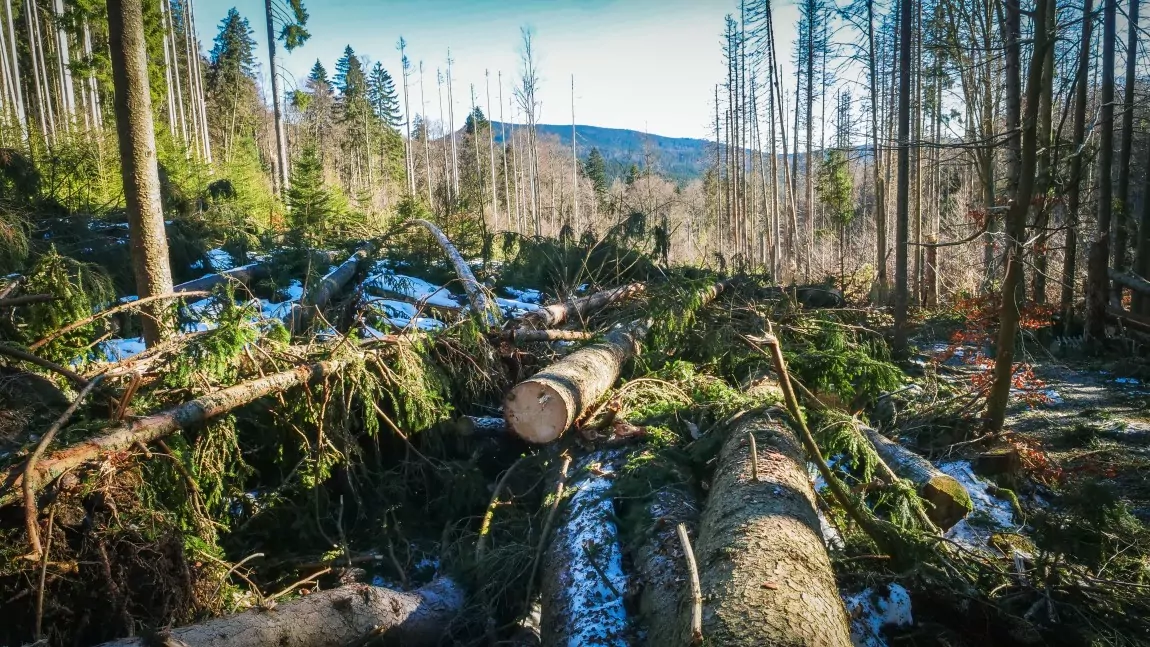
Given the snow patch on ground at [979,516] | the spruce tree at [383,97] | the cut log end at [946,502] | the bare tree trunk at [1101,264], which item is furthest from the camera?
the spruce tree at [383,97]

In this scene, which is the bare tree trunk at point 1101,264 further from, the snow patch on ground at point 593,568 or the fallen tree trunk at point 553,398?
the snow patch on ground at point 593,568

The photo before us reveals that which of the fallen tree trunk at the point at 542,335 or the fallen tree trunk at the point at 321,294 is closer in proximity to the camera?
the fallen tree trunk at the point at 321,294

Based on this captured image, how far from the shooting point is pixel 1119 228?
40.1 ft

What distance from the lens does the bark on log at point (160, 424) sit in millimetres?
2365

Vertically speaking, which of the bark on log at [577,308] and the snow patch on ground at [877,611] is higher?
the bark on log at [577,308]

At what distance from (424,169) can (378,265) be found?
3695 cm

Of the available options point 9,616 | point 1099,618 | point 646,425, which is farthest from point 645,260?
point 9,616

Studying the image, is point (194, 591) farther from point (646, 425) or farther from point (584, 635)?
point (646, 425)

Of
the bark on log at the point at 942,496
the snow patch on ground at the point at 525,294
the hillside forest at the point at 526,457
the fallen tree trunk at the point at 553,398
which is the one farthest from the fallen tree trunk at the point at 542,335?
the bark on log at the point at 942,496

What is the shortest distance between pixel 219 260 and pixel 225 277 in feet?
10.0

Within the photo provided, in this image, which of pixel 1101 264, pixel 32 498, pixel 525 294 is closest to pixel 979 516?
pixel 32 498

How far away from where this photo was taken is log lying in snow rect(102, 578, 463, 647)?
2.24m

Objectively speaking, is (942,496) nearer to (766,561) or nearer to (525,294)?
(766,561)

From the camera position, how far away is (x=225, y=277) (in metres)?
5.86
